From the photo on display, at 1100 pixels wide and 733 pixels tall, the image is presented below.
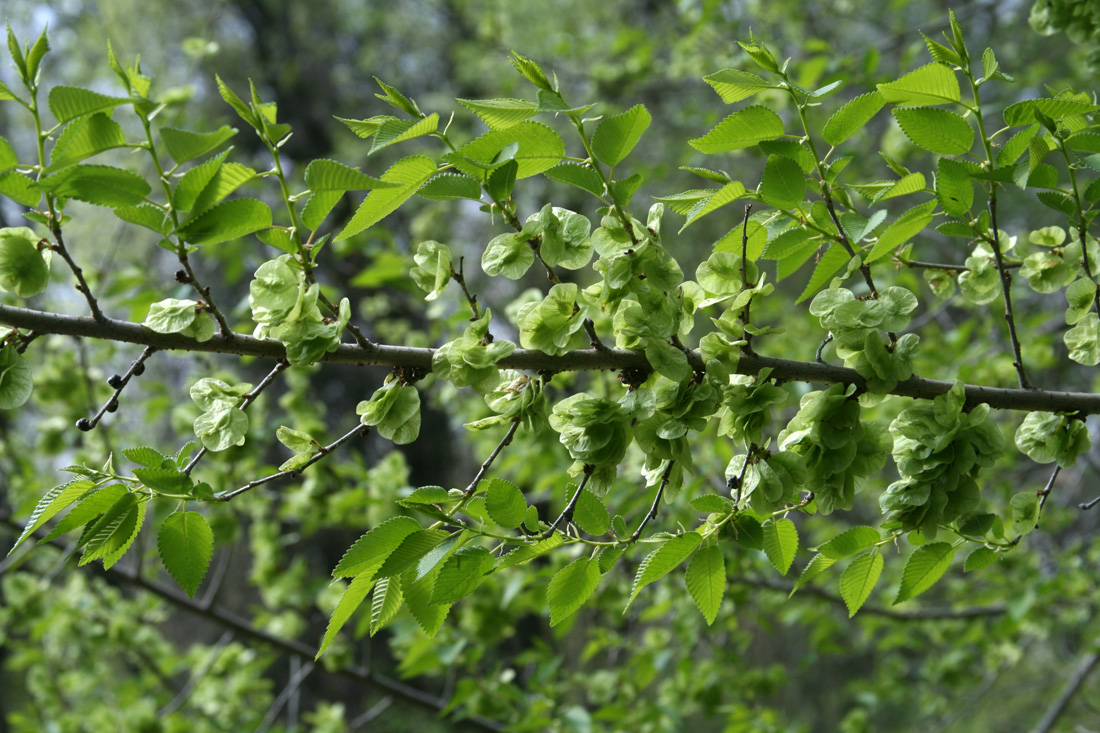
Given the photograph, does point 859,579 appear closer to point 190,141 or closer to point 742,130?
point 742,130

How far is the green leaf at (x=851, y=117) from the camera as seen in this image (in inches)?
36.9

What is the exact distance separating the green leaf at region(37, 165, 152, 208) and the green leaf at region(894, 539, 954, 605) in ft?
3.18

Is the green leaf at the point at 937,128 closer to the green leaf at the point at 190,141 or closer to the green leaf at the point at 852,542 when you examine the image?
the green leaf at the point at 852,542

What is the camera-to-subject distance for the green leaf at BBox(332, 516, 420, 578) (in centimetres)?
82

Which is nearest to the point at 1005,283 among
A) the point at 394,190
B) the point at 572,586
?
the point at 572,586

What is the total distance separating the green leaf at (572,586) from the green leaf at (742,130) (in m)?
0.50

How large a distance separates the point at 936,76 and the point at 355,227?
2.35ft

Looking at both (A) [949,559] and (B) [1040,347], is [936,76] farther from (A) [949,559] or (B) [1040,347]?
(B) [1040,347]

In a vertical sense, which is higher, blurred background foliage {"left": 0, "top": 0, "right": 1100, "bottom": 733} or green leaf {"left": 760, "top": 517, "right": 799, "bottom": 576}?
green leaf {"left": 760, "top": 517, "right": 799, "bottom": 576}

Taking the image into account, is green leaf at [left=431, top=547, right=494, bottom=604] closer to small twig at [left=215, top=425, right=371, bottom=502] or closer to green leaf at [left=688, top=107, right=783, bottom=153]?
small twig at [left=215, top=425, right=371, bottom=502]

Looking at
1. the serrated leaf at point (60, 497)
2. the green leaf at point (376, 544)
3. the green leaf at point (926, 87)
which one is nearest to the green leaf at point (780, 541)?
the green leaf at point (376, 544)

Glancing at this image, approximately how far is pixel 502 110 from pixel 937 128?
546 millimetres

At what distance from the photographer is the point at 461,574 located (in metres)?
0.83

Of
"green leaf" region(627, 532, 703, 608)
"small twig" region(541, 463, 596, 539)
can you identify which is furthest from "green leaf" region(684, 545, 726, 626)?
"small twig" region(541, 463, 596, 539)
